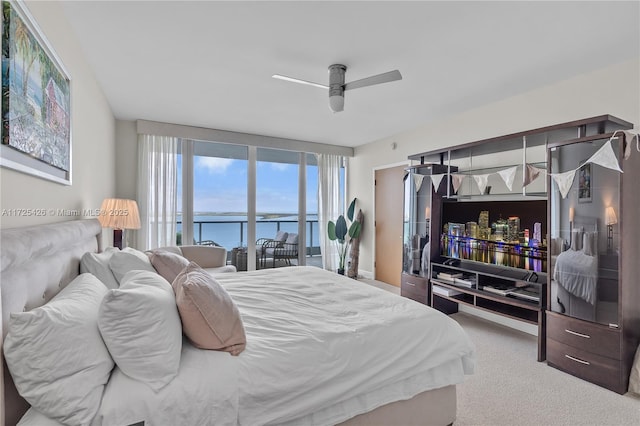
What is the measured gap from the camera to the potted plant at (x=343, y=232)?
5801 mm

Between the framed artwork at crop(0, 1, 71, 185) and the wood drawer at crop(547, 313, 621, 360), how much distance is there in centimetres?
361

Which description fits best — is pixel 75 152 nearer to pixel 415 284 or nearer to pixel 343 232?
pixel 415 284

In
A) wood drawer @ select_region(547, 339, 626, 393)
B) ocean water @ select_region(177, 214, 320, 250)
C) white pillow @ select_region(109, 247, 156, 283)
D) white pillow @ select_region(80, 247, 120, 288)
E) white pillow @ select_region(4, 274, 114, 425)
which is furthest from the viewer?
ocean water @ select_region(177, 214, 320, 250)

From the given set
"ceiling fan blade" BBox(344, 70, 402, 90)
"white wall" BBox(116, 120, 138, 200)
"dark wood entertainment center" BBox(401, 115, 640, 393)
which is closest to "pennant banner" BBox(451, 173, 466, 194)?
"dark wood entertainment center" BBox(401, 115, 640, 393)

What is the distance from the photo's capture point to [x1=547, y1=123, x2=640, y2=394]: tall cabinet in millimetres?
2258

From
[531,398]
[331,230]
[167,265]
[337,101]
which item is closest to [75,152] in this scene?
[167,265]

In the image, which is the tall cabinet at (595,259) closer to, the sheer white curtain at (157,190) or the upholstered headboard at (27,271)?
the upholstered headboard at (27,271)

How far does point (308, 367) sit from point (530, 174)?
283 centimetres

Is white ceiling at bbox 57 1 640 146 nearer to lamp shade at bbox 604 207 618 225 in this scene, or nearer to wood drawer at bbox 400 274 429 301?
lamp shade at bbox 604 207 618 225

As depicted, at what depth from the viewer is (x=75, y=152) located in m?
2.27

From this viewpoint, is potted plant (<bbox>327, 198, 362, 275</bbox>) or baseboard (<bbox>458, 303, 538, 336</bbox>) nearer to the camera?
baseboard (<bbox>458, 303, 538, 336</bbox>)

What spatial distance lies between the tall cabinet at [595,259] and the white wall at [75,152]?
11.5 ft

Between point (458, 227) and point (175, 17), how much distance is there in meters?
3.47

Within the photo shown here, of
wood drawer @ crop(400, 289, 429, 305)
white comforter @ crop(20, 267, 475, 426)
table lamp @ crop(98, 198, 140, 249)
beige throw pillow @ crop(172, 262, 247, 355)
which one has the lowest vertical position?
wood drawer @ crop(400, 289, 429, 305)
